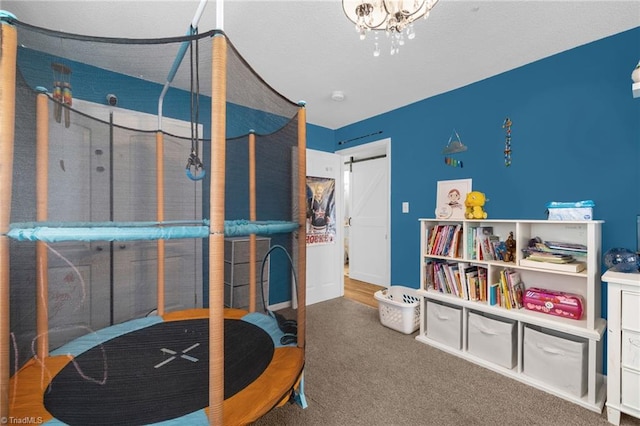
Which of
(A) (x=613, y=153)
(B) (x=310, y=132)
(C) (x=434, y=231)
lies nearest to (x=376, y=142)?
(B) (x=310, y=132)

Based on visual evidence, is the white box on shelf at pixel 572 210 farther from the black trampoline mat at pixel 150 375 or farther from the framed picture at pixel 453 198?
the black trampoline mat at pixel 150 375

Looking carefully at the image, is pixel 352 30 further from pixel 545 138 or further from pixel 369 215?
pixel 369 215

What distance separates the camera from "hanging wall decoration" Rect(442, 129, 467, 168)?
2.69 m

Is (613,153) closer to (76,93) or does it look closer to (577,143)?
(577,143)

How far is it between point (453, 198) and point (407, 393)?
184cm

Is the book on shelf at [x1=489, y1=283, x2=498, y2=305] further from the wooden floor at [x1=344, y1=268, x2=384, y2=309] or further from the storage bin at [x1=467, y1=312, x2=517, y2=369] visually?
the wooden floor at [x1=344, y1=268, x2=384, y2=309]

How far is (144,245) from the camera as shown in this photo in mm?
1774

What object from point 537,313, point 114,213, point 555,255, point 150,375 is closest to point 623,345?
point 537,313

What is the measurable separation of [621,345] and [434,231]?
1364mm

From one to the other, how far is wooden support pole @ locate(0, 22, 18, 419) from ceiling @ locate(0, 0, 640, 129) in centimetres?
83

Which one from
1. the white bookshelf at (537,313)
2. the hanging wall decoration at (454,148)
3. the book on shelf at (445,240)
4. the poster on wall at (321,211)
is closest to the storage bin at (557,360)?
the white bookshelf at (537,313)

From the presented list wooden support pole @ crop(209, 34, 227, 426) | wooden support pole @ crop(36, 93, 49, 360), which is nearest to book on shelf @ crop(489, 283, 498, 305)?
wooden support pole @ crop(209, 34, 227, 426)

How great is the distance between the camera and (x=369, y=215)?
176 inches

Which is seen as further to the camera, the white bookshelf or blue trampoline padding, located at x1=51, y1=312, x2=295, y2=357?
the white bookshelf
